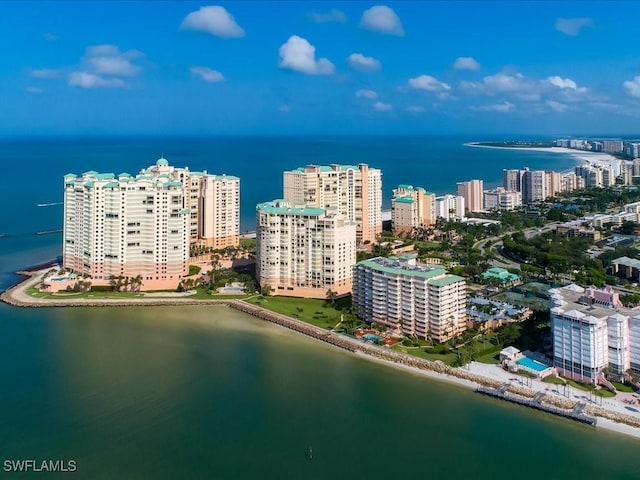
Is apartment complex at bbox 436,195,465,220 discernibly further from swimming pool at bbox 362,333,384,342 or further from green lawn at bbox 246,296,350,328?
swimming pool at bbox 362,333,384,342

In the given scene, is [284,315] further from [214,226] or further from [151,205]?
[214,226]

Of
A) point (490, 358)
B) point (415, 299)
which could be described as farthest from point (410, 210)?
point (490, 358)

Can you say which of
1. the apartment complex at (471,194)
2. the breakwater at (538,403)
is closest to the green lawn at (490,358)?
the breakwater at (538,403)

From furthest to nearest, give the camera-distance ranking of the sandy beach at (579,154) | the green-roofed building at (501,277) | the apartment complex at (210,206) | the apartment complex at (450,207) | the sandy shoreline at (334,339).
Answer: the sandy beach at (579,154), the apartment complex at (450,207), the apartment complex at (210,206), the green-roofed building at (501,277), the sandy shoreline at (334,339)

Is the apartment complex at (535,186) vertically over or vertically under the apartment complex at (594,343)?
over

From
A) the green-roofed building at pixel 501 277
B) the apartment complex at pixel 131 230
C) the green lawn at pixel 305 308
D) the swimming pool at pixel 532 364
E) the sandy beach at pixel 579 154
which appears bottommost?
the swimming pool at pixel 532 364

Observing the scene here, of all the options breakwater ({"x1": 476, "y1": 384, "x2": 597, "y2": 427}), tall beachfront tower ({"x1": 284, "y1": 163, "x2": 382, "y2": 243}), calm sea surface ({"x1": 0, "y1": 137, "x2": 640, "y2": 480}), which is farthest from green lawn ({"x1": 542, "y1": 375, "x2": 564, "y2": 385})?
tall beachfront tower ({"x1": 284, "y1": 163, "x2": 382, "y2": 243})

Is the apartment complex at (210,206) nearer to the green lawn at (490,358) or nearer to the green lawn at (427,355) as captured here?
the green lawn at (427,355)
